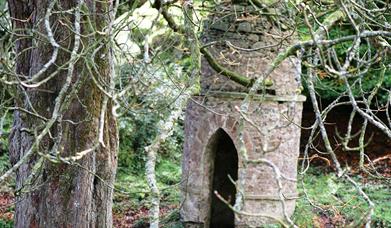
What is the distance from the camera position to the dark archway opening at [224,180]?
11.5 meters

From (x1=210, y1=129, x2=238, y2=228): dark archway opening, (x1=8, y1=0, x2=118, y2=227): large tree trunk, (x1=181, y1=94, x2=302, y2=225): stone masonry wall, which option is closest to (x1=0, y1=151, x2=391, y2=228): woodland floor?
(x1=181, y1=94, x2=302, y2=225): stone masonry wall

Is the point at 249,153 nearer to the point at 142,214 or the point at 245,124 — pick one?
the point at 245,124

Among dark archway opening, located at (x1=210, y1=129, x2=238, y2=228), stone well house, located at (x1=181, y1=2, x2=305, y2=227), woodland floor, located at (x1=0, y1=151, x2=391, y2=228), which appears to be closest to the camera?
stone well house, located at (x1=181, y1=2, x2=305, y2=227)

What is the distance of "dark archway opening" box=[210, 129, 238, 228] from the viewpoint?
37.7 feet

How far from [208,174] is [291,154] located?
4.15 feet

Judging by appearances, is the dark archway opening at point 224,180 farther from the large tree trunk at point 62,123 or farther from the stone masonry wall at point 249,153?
the large tree trunk at point 62,123

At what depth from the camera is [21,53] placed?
6605mm

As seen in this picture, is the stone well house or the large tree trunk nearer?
the large tree trunk

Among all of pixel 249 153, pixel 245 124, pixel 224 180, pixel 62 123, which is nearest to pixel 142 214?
pixel 224 180

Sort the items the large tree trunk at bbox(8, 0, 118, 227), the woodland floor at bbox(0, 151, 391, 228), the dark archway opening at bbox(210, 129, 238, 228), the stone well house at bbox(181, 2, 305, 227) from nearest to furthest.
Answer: the large tree trunk at bbox(8, 0, 118, 227) < the stone well house at bbox(181, 2, 305, 227) < the woodland floor at bbox(0, 151, 391, 228) < the dark archway opening at bbox(210, 129, 238, 228)

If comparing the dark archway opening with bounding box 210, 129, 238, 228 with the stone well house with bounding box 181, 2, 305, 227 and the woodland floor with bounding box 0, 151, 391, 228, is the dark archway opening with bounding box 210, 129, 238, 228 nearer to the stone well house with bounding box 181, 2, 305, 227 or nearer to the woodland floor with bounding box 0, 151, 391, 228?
the woodland floor with bounding box 0, 151, 391, 228

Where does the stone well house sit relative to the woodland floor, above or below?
above

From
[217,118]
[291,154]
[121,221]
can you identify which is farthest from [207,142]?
[121,221]

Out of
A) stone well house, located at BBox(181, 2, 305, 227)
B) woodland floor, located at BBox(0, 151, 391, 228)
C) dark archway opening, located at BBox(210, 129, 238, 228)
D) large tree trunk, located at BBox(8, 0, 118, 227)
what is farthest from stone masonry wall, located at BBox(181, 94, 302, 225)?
large tree trunk, located at BBox(8, 0, 118, 227)
